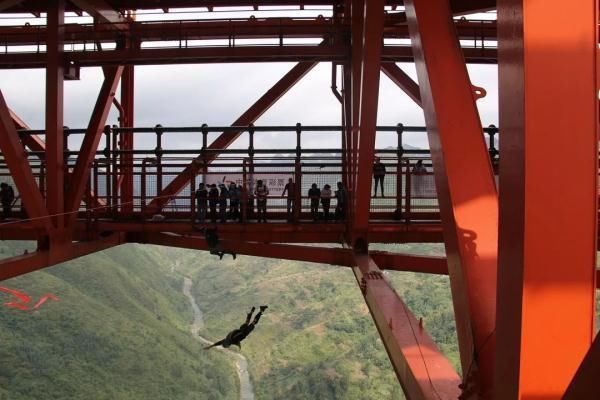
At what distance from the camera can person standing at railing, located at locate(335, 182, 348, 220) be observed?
9.31 meters

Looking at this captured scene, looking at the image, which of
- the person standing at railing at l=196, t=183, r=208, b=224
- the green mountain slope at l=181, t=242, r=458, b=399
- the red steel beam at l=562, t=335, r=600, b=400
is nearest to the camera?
the red steel beam at l=562, t=335, r=600, b=400

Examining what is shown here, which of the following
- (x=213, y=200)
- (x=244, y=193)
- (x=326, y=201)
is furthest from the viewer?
(x=326, y=201)

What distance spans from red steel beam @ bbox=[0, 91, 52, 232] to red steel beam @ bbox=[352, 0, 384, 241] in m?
4.38

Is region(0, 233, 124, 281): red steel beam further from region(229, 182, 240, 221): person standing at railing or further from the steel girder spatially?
the steel girder

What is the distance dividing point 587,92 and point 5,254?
247 feet

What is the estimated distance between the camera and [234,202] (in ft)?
32.3

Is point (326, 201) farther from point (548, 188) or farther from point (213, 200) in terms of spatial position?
point (548, 188)

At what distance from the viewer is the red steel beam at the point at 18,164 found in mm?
7367

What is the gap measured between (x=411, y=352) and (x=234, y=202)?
22.1 ft

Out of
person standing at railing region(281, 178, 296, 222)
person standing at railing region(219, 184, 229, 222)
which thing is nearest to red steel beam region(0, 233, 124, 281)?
person standing at railing region(219, 184, 229, 222)

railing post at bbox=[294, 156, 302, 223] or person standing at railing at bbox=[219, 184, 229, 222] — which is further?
person standing at railing at bbox=[219, 184, 229, 222]

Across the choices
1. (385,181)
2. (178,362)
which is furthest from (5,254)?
(385,181)

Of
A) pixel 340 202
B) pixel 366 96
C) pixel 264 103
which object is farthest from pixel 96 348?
pixel 366 96

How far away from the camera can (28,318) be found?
54.2 meters
